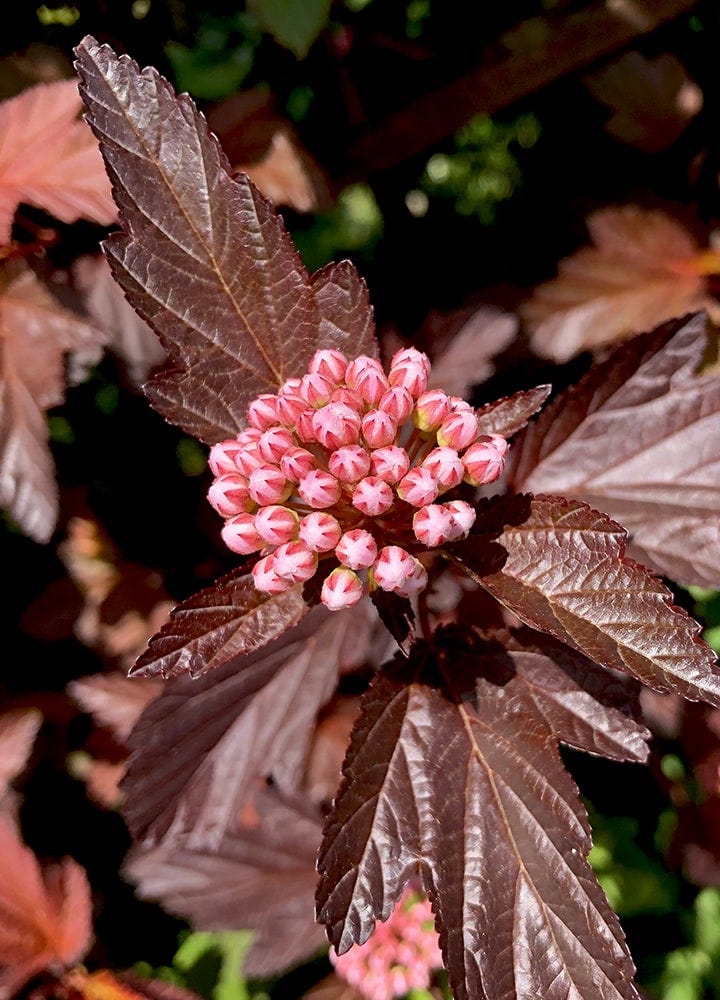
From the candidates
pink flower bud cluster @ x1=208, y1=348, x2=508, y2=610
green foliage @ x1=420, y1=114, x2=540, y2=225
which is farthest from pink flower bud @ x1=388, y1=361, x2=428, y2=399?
green foliage @ x1=420, y1=114, x2=540, y2=225

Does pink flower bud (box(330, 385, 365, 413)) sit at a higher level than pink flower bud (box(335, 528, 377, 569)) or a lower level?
higher

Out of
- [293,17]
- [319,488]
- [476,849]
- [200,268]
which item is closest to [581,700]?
[476,849]

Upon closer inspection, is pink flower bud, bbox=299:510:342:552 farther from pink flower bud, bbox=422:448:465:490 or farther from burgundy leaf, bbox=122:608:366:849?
burgundy leaf, bbox=122:608:366:849

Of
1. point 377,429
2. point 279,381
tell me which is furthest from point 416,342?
point 377,429

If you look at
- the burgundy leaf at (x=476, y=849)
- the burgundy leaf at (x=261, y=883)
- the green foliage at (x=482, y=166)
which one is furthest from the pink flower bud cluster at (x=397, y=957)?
the green foliage at (x=482, y=166)

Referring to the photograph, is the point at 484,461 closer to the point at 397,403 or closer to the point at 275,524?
the point at 397,403

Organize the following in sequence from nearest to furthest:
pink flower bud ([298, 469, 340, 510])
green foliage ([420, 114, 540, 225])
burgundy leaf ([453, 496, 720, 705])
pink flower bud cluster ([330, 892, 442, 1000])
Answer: burgundy leaf ([453, 496, 720, 705]), pink flower bud ([298, 469, 340, 510]), pink flower bud cluster ([330, 892, 442, 1000]), green foliage ([420, 114, 540, 225])
